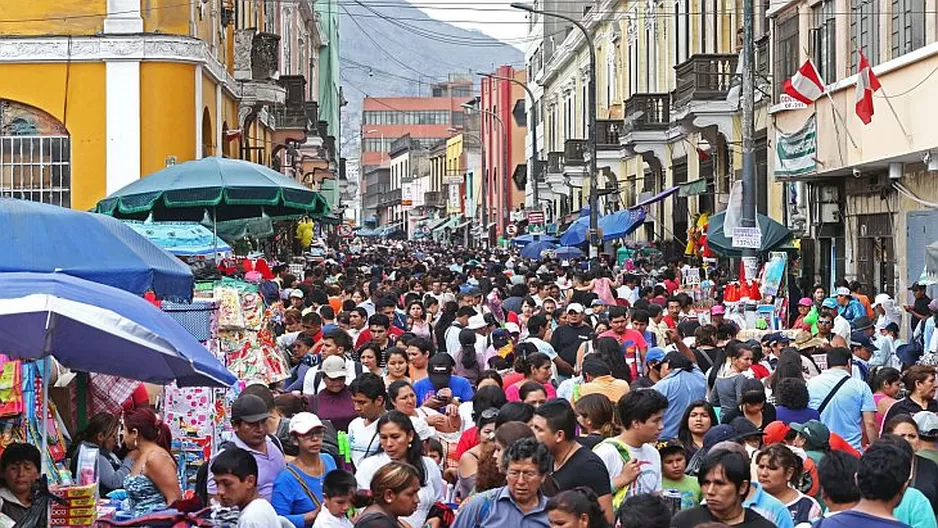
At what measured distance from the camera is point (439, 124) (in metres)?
175

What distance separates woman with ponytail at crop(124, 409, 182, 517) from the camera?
8.67 metres

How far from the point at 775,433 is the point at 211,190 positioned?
7.69 meters

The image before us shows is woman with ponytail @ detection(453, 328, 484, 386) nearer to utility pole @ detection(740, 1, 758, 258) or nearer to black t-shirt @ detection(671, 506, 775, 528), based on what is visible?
black t-shirt @ detection(671, 506, 775, 528)

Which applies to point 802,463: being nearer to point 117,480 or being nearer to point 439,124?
point 117,480

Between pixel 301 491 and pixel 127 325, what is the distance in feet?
5.41

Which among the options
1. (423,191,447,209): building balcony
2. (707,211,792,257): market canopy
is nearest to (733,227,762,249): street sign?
(707,211,792,257): market canopy

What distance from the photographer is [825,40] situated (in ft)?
95.5

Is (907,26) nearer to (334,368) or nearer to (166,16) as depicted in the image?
(166,16)

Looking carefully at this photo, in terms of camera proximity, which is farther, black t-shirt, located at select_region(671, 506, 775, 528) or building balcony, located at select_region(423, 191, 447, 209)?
building balcony, located at select_region(423, 191, 447, 209)

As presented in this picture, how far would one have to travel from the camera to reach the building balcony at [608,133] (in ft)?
172

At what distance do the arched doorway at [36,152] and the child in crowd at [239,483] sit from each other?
21861 mm

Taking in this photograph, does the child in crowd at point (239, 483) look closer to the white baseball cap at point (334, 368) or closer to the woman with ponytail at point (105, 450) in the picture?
the woman with ponytail at point (105, 450)

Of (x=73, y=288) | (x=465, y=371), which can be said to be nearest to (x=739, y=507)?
(x=73, y=288)

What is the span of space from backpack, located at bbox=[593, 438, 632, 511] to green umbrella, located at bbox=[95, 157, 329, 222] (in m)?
7.58
